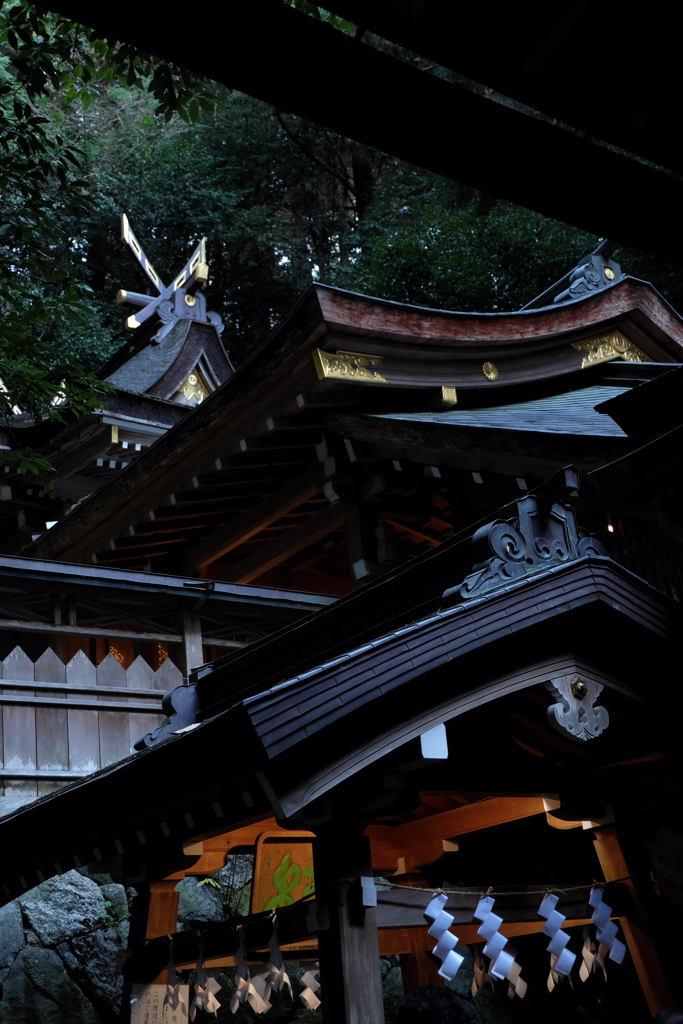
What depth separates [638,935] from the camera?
18.8 ft

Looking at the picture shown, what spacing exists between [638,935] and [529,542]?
2651 millimetres

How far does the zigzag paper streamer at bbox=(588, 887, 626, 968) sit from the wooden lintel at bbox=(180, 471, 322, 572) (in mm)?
5462

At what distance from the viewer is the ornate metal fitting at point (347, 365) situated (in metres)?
8.60

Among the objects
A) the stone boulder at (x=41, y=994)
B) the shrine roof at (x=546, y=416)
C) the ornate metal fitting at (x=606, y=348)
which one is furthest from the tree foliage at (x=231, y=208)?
the stone boulder at (x=41, y=994)

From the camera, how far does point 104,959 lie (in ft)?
29.6

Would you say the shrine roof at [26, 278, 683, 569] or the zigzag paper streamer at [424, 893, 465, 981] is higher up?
the shrine roof at [26, 278, 683, 569]

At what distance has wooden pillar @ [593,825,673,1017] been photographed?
555cm

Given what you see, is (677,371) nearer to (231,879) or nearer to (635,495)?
(635,495)

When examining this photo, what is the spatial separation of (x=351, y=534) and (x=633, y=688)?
497 cm

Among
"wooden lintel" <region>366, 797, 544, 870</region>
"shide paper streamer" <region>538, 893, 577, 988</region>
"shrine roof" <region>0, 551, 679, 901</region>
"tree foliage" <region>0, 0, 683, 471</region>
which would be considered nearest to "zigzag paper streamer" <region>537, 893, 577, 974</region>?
"shide paper streamer" <region>538, 893, 577, 988</region>

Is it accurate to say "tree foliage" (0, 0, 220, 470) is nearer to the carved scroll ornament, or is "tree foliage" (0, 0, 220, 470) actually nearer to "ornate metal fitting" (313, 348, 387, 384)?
"ornate metal fitting" (313, 348, 387, 384)

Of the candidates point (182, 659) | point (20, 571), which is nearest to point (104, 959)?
point (182, 659)

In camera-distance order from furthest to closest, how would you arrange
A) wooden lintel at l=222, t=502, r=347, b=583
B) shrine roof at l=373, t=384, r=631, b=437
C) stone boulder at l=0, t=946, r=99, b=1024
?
wooden lintel at l=222, t=502, r=347, b=583, stone boulder at l=0, t=946, r=99, b=1024, shrine roof at l=373, t=384, r=631, b=437

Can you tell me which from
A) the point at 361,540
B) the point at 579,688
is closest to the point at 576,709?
the point at 579,688
